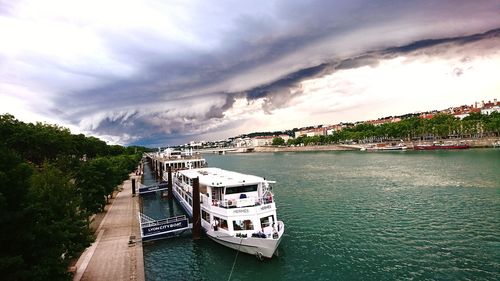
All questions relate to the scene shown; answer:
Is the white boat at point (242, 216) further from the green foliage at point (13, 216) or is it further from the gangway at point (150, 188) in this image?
the gangway at point (150, 188)

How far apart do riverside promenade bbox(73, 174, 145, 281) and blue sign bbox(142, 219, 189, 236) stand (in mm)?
1059

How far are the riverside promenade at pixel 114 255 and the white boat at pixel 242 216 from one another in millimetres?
7596

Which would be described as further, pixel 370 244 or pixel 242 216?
pixel 370 244

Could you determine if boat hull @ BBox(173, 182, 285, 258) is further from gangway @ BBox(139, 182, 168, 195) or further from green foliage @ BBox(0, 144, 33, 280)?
gangway @ BBox(139, 182, 168, 195)

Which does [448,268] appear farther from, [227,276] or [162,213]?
[162,213]

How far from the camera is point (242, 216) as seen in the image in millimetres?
30453

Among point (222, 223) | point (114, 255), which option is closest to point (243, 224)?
point (222, 223)

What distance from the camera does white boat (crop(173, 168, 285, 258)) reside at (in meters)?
29.0

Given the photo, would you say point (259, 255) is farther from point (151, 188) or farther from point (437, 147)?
point (437, 147)

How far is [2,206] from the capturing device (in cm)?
1496

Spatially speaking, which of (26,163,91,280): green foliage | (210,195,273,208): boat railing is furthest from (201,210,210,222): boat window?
(26,163,91,280): green foliage

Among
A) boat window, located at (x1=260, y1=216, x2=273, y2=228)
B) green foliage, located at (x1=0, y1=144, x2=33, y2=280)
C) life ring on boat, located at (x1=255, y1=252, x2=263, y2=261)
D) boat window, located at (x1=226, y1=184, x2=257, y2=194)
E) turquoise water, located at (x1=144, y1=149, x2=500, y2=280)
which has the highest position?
green foliage, located at (x1=0, y1=144, x2=33, y2=280)

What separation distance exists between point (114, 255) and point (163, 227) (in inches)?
304

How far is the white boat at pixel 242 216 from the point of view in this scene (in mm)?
28958
